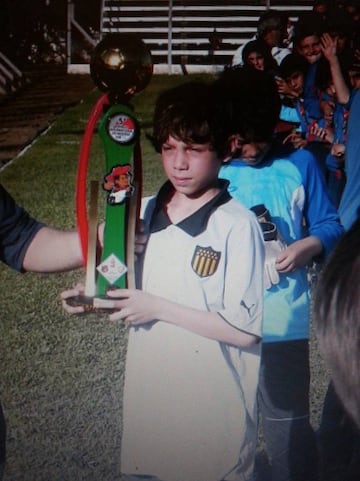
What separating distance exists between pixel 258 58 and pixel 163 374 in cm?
54

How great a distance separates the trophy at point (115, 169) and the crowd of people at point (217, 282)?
18 millimetres

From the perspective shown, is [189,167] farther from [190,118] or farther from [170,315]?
[170,315]

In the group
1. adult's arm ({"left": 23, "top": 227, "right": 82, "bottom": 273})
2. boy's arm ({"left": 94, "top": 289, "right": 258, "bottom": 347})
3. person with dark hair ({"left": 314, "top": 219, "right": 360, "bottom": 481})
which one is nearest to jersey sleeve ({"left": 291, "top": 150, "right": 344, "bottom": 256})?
boy's arm ({"left": 94, "top": 289, "right": 258, "bottom": 347})

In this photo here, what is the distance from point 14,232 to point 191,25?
0.53 metres

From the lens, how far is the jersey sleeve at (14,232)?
3.06ft

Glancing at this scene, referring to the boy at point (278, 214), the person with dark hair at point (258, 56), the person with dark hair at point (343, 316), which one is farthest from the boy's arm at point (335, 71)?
the person with dark hair at point (343, 316)

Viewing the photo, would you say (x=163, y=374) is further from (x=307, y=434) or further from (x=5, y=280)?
(x=5, y=280)

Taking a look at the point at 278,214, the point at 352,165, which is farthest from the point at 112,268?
the point at 352,165

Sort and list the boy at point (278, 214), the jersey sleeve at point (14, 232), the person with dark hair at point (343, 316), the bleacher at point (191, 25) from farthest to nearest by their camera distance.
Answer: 1. the bleacher at point (191, 25)
2. the boy at point (278, 214)
3. the jersey sleeve at point (14, 232)
4. the person with dark hair at point (343, 316)

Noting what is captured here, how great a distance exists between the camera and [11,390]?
1350 mm

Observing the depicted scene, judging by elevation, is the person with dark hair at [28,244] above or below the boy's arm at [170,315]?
above

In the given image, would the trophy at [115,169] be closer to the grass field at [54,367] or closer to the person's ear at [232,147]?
the person's ear at [232,147]

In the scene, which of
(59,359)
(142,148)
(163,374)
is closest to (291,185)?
(142,148)

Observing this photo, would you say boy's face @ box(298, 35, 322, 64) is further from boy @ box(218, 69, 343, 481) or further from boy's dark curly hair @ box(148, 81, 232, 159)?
boy's dark curly hair @ box(148, 81, 232, 159)
